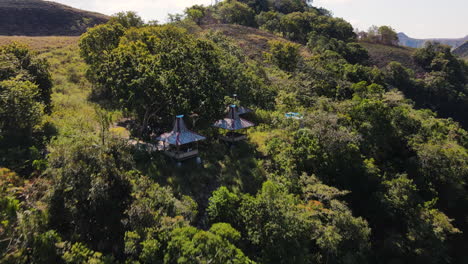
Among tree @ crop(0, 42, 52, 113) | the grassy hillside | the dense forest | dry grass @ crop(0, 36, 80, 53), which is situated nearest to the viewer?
the dense forest

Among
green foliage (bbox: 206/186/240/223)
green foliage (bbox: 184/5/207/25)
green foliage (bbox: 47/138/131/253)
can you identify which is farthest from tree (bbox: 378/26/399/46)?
green foliage (bbox: 47/138/131/253)

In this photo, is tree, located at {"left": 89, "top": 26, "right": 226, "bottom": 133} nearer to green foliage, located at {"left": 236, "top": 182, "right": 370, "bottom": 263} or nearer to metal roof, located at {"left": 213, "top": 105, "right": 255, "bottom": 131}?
metal roof, located at {"left": 213, "top": 105, "right": 255, "bottom": 131}

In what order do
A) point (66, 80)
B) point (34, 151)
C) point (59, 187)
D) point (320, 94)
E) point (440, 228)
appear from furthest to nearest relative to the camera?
point (320, 94) < point (66, 80) < point (440, 228) < point (34, 151) < point (59, 187)

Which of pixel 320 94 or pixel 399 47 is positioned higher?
pixel 399 47

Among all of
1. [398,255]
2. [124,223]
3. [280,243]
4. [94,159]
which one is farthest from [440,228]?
[94,159]

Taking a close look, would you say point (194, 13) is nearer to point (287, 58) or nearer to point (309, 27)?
point (309, 27)

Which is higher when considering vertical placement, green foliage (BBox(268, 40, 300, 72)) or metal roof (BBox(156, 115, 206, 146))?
green foliage (BBox(268, 40, 300, 72))

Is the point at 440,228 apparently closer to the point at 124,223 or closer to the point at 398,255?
the point at 398,255

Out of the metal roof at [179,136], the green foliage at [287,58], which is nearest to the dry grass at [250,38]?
the green foliage at [287,58]
